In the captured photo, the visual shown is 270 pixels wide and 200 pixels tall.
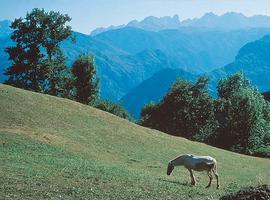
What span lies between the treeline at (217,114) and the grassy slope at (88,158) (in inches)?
1210

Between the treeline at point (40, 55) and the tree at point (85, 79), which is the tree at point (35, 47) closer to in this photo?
the treeline at point (40, 55)

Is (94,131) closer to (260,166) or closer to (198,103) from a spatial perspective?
(260,166)

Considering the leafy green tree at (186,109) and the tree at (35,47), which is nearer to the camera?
the tree at (35,47)

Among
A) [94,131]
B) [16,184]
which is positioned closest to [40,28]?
[94,131]

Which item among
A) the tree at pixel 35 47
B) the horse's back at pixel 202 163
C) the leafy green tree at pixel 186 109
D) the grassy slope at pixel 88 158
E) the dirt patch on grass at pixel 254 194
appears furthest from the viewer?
the leafy green tree at pixel 186 109

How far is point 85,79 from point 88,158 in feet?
217

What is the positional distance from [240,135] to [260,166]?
35553 mm

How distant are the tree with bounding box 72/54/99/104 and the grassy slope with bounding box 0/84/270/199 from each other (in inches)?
1644

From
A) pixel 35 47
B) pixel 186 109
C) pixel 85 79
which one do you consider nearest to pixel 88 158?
pixel 35 47

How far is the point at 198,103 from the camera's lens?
111438mm

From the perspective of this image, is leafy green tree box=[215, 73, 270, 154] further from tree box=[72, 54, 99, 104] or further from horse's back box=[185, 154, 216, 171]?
horse's back box=[185, 154, 216, 171]

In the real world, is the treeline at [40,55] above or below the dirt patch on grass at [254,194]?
above

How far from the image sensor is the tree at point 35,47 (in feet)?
305

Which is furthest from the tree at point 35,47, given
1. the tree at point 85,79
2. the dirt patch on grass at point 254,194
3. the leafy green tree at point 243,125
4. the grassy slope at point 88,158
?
the dirt patch on grass at point 254,194
